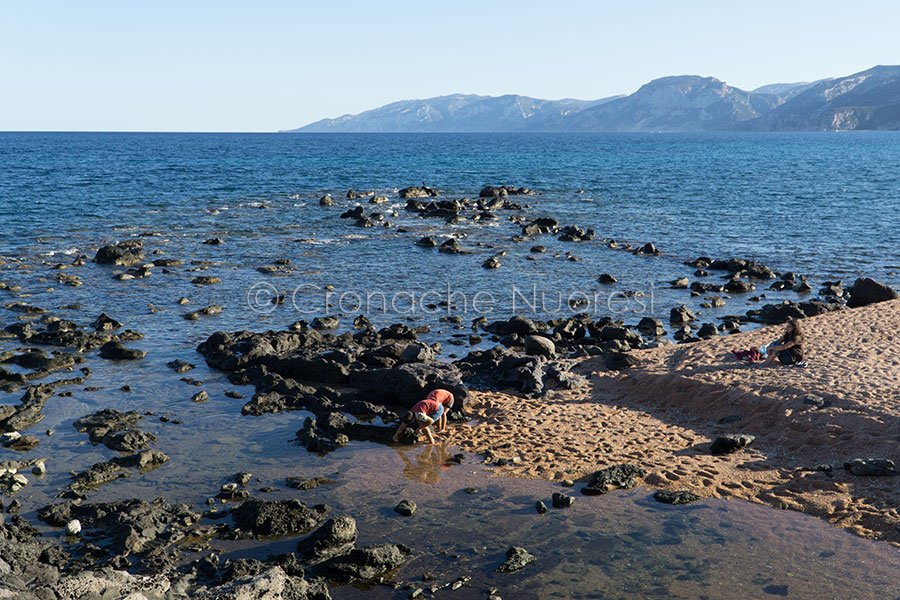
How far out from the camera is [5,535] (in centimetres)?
1343

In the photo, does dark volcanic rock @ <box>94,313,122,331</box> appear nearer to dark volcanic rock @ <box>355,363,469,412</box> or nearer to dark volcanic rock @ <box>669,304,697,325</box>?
dark volcanic rock @ <box>355,363,469,412</box>

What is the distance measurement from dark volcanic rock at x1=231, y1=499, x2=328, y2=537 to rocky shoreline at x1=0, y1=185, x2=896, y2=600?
3 cm

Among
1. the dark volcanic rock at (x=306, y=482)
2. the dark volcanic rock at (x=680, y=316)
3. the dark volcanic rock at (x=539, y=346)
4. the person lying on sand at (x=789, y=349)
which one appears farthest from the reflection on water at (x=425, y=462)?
the dark volcanic rock at (x=680, y=316)

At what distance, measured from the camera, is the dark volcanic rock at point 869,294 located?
3253cm

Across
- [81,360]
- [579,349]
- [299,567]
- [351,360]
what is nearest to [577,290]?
[579,349]

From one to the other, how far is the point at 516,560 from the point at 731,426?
27.6ft

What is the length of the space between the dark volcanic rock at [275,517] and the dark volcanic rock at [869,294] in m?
26.0

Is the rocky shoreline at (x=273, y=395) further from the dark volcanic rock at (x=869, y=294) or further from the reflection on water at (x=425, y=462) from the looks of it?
the reflection on water at (x=425, y=462)

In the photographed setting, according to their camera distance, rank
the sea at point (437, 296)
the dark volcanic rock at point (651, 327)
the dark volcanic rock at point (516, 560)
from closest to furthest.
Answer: the dark volcanic rock at point (516, 560) < the sea at point (437, 296) < the dark volcanic rock at point (651, 327)

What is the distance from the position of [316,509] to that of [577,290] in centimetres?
2396

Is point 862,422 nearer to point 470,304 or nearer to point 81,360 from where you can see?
point 470,304

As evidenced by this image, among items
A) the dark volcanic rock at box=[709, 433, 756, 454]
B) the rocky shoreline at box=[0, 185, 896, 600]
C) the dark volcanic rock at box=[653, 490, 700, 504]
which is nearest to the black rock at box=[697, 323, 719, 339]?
the rocky shoreline at box=[0, 185, 896, 600]

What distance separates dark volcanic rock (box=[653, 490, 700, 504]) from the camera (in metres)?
16.1

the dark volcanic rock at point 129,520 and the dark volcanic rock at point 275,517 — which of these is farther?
the dark volcanic rock at point 275,517
